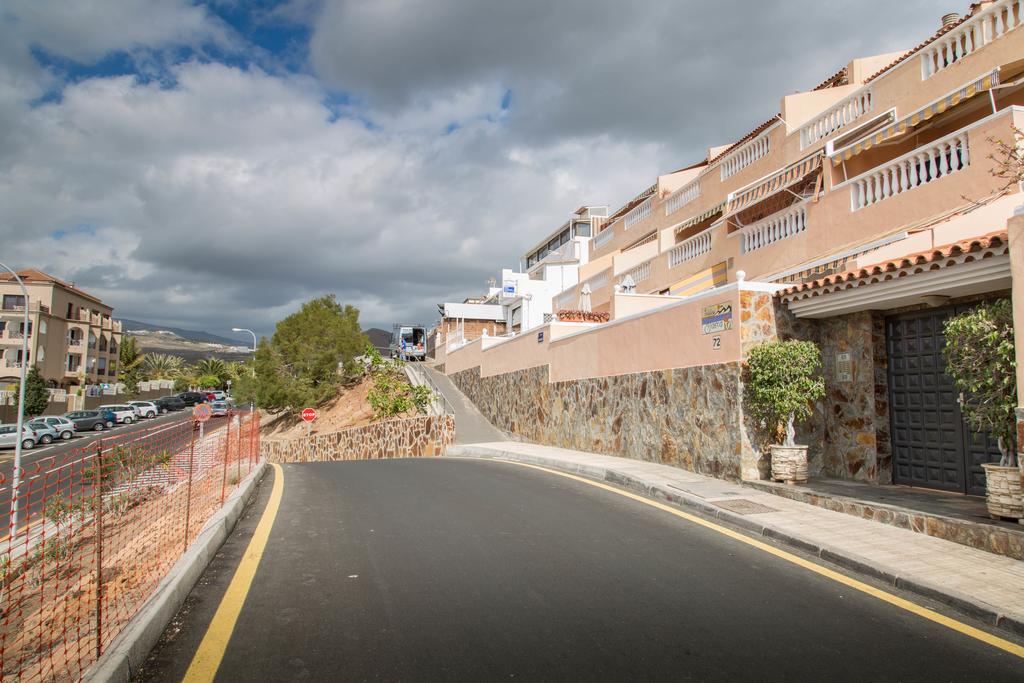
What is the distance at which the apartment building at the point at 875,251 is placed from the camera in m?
9.06

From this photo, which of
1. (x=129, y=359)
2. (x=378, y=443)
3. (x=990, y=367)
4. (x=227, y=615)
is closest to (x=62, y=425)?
(x=378, y=443)

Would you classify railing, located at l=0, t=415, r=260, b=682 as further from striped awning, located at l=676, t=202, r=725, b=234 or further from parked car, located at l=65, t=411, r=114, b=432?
parked car, located at l=65, t=411, r=114, b=432

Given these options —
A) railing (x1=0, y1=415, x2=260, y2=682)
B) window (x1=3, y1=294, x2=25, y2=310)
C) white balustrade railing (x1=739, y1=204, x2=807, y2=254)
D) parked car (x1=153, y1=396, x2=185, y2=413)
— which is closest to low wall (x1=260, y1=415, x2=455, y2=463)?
railing (x1=0, y1=415, x2=260, y2=682)

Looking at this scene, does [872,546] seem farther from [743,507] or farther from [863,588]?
[743,507]

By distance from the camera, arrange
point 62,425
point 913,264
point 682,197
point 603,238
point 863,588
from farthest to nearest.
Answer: point 62,425 < point 603,238 < point 682,197 < point 913,264 < point 863,588

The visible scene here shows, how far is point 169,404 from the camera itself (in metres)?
65.8

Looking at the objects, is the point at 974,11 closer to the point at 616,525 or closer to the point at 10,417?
the point at 616,525

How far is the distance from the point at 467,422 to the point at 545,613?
2256 cm

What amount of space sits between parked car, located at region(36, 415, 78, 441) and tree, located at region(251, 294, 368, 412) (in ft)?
40.9

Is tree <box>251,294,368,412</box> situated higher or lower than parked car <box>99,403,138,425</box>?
higher

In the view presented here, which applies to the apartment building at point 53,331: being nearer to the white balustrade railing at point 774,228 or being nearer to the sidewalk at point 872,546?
the white balustrade railing at point 774,228

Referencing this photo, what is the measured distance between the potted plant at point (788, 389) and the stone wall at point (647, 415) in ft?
2.10

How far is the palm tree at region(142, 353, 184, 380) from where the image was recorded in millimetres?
103406

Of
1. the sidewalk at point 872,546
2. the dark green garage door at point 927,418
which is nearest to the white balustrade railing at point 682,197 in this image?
the sidewalk at point 872,546
